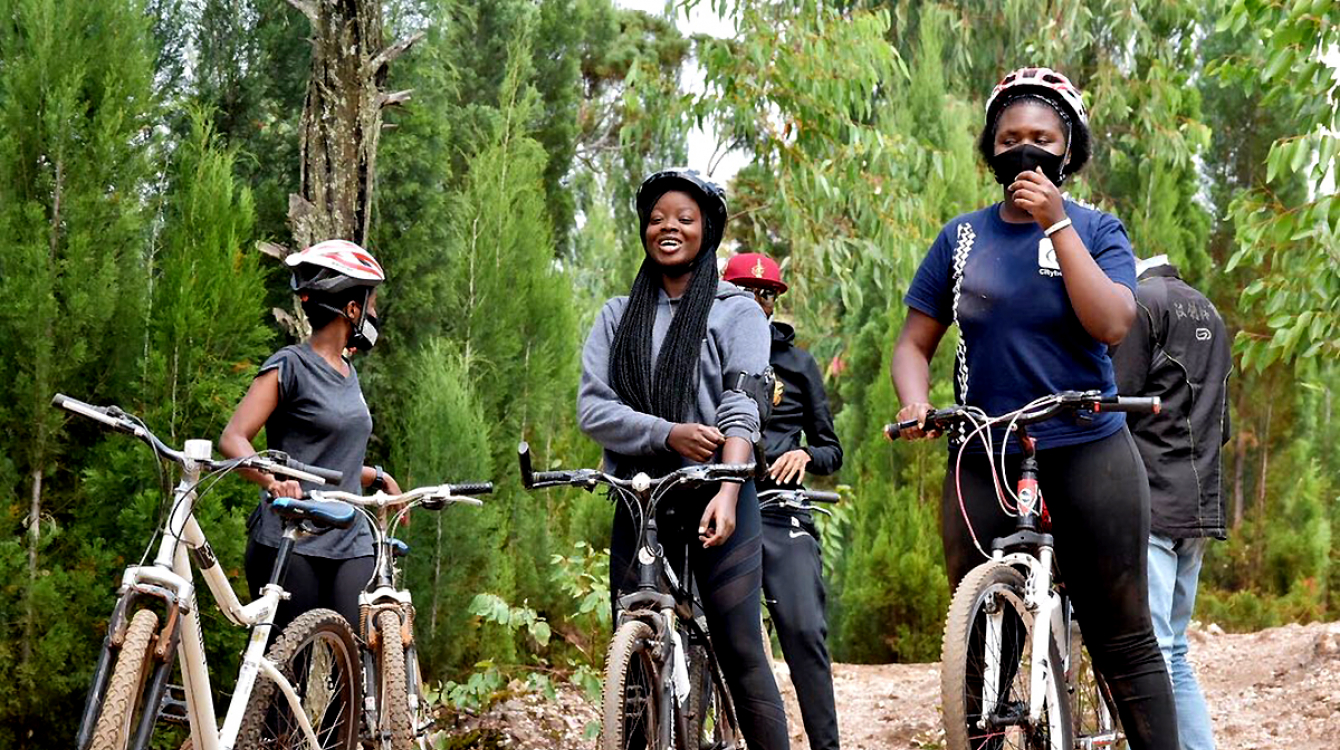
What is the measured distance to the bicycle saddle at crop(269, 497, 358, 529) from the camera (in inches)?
155

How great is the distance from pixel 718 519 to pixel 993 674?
77cm

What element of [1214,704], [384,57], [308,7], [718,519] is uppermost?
Result: [308,7]

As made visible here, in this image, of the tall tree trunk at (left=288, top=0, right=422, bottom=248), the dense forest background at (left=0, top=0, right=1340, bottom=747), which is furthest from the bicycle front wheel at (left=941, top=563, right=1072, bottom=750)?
the tall tree trunk at (left=288, top=0, right=422, bottom=248)

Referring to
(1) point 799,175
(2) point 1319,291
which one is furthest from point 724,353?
(1) point 799,175

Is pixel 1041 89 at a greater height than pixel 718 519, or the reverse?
pixel 1041 89

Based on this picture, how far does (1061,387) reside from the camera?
12.1 feet

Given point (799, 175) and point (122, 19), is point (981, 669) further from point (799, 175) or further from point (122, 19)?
point (799, 175)

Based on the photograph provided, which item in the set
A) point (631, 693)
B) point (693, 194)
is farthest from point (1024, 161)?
point (631, 693)

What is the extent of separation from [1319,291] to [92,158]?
499 cm

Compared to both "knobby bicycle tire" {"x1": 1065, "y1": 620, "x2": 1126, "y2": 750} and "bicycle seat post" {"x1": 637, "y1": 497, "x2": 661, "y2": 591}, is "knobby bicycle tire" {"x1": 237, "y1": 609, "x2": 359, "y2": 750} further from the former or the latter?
"knobby bicycle tire" {"x1": 1065, "y1": 620, "x2": 1126, "y2": 750}

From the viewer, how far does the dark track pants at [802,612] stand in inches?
221

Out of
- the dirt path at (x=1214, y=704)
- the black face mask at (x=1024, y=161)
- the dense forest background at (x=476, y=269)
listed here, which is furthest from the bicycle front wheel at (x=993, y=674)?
the dirt path at (x=1214, y=704)

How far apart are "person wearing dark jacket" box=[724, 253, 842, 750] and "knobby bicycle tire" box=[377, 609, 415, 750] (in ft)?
4.95

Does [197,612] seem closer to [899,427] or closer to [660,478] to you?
[660,478]
